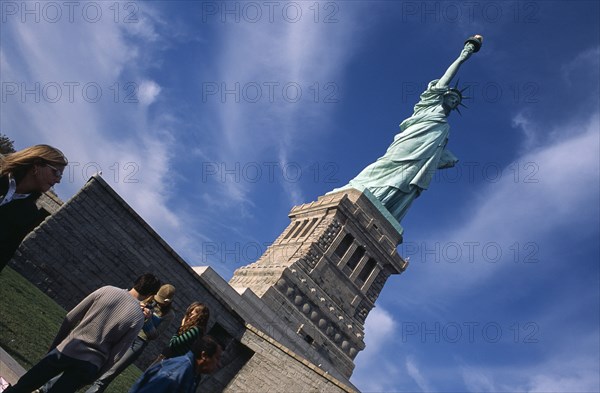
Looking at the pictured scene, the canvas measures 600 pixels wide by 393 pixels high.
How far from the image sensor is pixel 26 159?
388 cm

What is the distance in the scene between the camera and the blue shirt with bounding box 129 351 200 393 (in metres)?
3.57

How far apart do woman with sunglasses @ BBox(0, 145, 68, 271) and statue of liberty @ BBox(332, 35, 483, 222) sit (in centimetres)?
2702

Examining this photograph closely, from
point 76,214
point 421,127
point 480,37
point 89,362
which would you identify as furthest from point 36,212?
point 480,37

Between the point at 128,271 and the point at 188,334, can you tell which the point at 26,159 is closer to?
the point at 188,334

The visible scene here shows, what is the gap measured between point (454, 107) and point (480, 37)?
6.87 m

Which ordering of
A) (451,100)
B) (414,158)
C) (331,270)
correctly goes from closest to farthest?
(331,270) < (414,158) < (451,100)

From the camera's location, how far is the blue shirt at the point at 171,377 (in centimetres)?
357

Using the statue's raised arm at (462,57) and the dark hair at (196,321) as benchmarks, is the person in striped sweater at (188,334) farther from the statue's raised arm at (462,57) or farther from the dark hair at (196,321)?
the statue's raised arm at (462,57)

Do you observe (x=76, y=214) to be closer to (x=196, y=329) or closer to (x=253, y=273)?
(x=196, y=329)

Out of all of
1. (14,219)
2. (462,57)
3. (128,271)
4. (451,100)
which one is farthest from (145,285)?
(462,57)

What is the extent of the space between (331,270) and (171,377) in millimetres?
23414

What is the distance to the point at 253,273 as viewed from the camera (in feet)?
87.7

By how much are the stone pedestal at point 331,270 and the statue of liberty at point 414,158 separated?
1863mm

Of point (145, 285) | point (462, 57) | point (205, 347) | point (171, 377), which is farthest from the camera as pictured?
point (462, 57)
